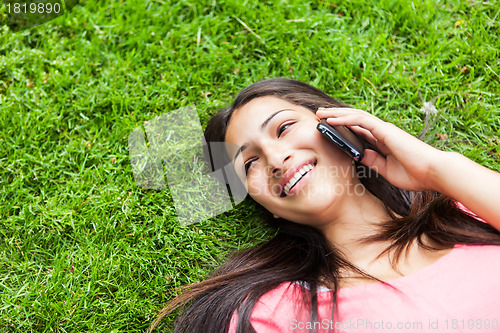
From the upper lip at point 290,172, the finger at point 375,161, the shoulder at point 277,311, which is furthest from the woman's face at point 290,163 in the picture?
the shoulder at point 277,311

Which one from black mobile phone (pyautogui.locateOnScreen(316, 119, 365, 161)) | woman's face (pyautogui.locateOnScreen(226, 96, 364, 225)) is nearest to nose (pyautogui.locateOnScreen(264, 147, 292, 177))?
woman's face (pyautogui.locateOnScreen(226, 96, 364, 225))

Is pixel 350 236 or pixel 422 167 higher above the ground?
pixel 422 167

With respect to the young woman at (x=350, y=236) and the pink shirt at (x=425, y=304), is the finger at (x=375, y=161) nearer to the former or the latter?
the young woman at (x=350, y=236)

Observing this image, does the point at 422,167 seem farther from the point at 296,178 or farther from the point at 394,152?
the point at 296,178

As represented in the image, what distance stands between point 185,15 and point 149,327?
249 centimetres

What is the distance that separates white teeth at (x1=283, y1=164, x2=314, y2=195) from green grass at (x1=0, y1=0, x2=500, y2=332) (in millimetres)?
775

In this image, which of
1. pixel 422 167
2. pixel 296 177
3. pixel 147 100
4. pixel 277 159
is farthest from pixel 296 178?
pixel 147 100

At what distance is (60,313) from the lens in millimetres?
3133

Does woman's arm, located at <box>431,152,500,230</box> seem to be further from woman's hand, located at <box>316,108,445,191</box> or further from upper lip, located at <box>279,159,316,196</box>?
upper lip, located at <box>279,159,316,196</box>

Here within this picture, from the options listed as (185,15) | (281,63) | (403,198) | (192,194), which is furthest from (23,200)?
(403,198)

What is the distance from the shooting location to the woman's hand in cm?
262

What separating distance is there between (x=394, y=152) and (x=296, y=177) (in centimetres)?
59

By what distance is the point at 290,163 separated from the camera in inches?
107

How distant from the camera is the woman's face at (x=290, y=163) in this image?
2701 millimetres
